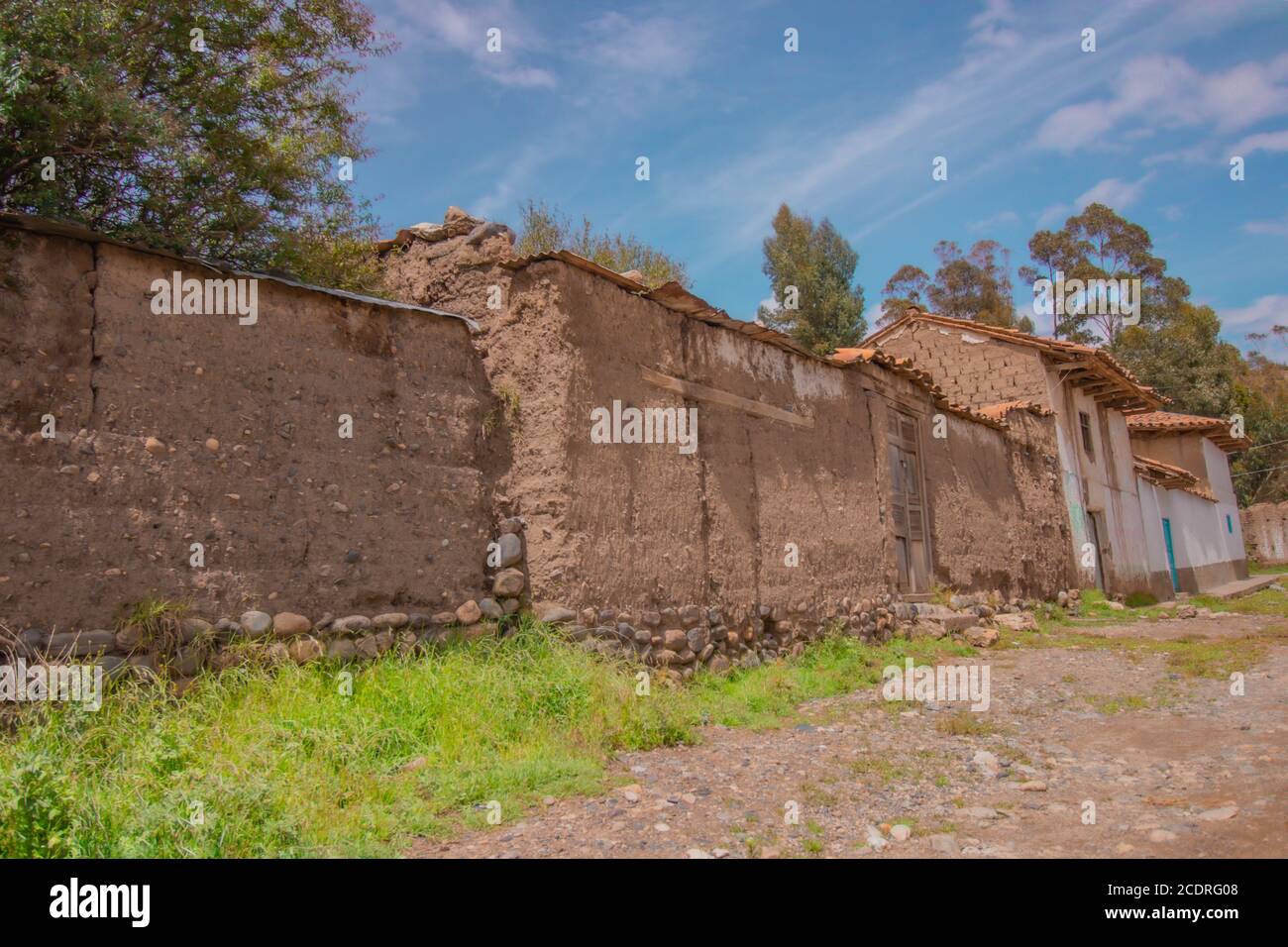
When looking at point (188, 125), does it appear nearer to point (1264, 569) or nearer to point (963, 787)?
point (963, 787)

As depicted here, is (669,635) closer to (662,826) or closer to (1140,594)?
(662,826)

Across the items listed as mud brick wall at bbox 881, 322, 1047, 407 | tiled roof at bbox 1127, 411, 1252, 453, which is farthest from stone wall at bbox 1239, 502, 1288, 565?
mud brick wall at bbox 881, 322, 1047, 407

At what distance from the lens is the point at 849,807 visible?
437 centimetres

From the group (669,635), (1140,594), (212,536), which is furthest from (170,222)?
(1140,594)

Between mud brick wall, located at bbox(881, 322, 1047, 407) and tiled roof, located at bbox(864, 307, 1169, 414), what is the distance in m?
0.15

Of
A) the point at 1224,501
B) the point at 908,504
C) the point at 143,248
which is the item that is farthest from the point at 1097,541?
the point at 143,248

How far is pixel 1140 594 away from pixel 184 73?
17463 millimetres

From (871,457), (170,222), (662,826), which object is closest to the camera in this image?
(662,826)

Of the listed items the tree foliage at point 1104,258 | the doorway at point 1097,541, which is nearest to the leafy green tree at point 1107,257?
the tree foliage at point 1104,258

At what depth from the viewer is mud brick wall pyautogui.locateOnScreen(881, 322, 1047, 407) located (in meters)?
15.6

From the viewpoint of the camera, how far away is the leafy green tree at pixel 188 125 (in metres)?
5.10

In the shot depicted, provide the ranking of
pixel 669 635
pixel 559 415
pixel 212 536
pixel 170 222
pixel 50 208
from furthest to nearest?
pixel 669 635
pixel 559 415
pixel 170 222
pixel 50 208
pixel 212 536

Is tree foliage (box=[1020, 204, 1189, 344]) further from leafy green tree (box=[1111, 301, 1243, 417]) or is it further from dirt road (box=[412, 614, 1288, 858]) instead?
dirt road (box=[412, 614, 1288, 858])

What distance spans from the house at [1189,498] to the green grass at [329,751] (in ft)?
56.0
